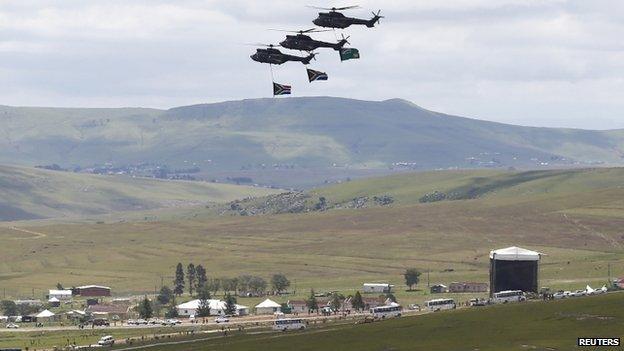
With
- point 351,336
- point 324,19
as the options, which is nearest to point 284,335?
point 351,336

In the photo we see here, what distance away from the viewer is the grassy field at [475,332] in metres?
164

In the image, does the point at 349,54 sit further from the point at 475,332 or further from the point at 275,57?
the point at 475,332

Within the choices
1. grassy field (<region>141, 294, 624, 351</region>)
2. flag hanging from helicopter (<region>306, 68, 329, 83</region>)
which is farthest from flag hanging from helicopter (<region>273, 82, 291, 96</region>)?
grassy field (<region>141, 294, 624, 351</region>)

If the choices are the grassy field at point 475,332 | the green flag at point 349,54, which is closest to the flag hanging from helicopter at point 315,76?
the green flag at point 349,54

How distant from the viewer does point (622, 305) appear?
183750 millimetres

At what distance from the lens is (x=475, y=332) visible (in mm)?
175625

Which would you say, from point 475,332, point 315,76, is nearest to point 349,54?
point 315,76

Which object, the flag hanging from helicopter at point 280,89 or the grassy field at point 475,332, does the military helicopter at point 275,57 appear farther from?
the grassy field at point 475,332

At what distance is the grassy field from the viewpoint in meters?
164

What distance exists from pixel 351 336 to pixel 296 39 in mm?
40245

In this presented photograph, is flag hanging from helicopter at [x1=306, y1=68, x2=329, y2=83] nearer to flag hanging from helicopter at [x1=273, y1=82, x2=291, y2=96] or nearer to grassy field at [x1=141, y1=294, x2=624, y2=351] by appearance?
flag hanging from helicopter at [x1=273, y1=82, x2=291, y2=96]

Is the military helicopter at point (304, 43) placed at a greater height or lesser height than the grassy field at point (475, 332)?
greater

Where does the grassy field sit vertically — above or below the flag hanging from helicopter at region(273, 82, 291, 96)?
below

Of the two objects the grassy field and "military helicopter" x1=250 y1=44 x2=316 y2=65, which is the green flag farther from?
the grassy field
